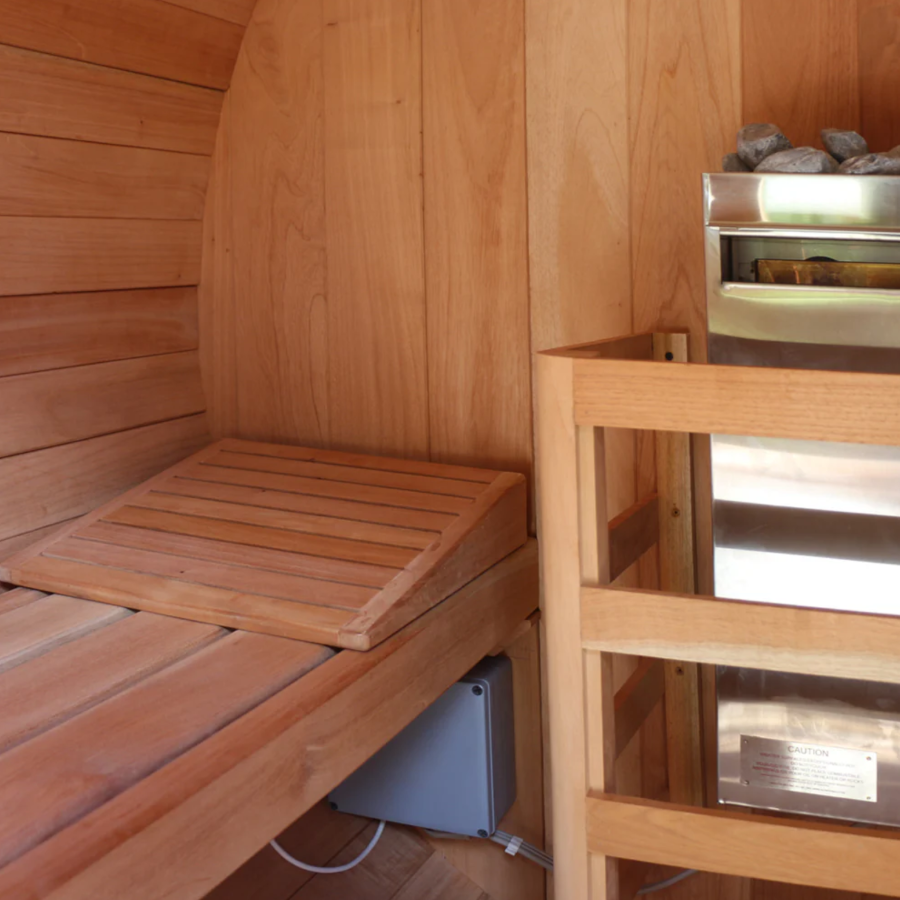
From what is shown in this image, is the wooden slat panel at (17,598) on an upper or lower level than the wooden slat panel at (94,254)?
lower

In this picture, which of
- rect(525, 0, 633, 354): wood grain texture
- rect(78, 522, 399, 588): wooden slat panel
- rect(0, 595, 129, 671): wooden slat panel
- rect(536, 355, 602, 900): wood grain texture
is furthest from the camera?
rect(525, 0, 633, 354): wood grain texture

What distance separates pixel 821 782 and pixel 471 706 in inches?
22.6

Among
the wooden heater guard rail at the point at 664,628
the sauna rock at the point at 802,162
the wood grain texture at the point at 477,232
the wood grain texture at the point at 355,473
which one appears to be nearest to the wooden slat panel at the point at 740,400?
the wooden heater guard rail at the point at 664,628

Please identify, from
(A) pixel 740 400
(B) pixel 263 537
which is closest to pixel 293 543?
(B) pixel 263 537

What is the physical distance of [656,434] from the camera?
1.74m

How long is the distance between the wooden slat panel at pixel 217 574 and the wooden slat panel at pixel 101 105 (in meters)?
0.60

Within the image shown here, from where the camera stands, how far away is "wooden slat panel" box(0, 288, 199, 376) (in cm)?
165

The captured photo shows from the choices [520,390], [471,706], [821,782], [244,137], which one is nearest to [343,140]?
[244,137]

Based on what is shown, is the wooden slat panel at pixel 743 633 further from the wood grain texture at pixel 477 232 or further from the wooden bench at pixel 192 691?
the wood grain texture at pixel 477 232

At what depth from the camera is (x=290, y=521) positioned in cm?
162

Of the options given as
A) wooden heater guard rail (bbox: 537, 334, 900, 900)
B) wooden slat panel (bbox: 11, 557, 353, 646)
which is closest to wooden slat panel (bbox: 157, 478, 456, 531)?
wooden slat panel (bbox: 11, 557, 353, 646)

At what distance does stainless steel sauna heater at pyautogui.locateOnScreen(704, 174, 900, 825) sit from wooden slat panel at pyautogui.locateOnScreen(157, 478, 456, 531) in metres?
0.43

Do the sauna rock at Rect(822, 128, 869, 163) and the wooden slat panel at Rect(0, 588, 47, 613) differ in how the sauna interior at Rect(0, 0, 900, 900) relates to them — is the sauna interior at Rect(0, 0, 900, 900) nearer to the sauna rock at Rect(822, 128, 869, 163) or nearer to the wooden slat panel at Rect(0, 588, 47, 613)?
the wooden slat panel at Rect(0, 588, 47, 613)

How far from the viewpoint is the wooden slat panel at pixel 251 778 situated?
90cm
